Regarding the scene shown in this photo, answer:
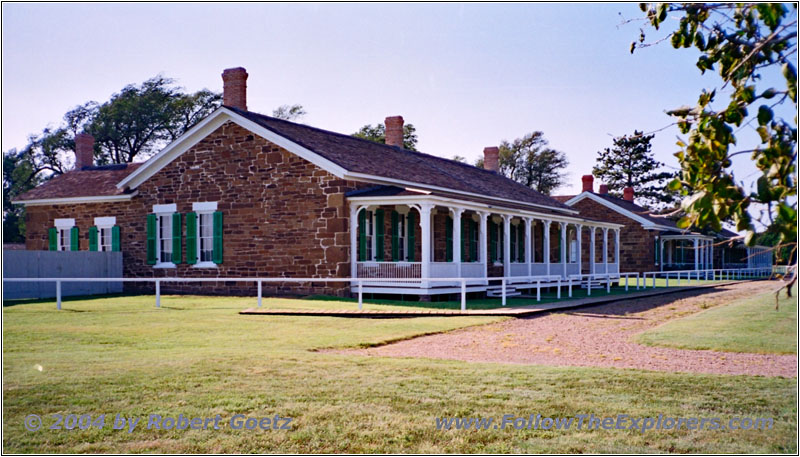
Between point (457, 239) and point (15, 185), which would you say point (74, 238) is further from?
point (15, 185)

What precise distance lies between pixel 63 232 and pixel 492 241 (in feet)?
49.3

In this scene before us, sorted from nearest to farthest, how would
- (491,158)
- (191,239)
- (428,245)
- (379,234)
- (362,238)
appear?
(428,245)
(362,238)
(379,234)
(191,239)
(491,158)

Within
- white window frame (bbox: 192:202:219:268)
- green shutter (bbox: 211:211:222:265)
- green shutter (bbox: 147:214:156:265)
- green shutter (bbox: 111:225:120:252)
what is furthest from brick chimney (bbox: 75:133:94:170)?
green shutter (bbox: 211:211:222:265)

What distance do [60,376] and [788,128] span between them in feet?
25.6

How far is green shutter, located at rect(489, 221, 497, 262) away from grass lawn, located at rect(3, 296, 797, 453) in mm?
16877

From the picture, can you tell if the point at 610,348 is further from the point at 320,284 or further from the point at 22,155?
the point at 22,155

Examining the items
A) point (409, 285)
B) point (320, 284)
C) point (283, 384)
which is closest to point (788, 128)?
point (283, 384)

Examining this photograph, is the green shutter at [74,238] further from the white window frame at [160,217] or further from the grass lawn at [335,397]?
the grass lawn at [335,397]

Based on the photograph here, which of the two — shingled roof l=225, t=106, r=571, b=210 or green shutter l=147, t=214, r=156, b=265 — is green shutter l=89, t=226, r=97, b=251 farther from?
shingled roof l=225, t=106, r=571, b=210

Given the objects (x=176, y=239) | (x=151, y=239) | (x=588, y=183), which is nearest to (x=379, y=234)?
(x=176, y=239)

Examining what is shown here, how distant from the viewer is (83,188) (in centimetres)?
2836

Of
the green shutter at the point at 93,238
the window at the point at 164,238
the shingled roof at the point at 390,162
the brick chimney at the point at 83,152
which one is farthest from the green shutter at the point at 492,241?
the brick chimney at the point at 83,152

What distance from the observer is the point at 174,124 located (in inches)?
2104

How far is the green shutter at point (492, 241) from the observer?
2881cm
